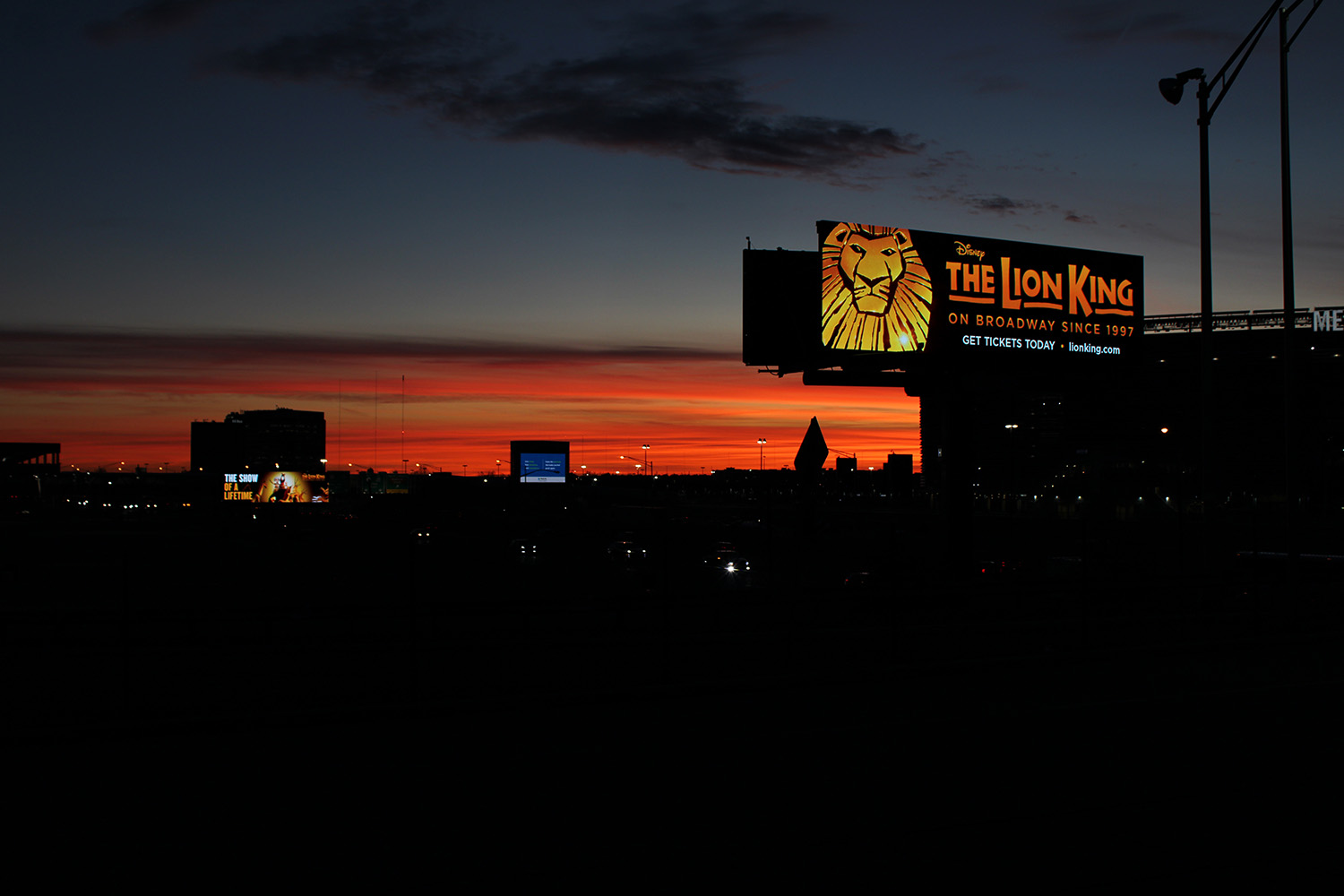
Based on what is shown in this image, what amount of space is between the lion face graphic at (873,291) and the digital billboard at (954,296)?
0.02m

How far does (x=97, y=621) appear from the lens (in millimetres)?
17344

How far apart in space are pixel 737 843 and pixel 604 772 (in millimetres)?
2281

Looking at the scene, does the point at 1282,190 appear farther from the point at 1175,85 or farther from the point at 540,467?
the point at 540,467

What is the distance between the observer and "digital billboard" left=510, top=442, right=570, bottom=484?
13112cm

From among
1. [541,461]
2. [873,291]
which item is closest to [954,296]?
[873,291]

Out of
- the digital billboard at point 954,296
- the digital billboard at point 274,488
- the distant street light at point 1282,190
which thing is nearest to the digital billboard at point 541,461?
the digital billboard at point 274,488

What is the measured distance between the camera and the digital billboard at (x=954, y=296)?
2731 centimetres

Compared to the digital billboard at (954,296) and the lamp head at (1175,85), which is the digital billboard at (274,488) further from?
the lamp head at (1175,85)

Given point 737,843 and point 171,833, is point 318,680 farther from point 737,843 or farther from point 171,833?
point 737,843

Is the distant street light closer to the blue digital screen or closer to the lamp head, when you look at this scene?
the lamp head

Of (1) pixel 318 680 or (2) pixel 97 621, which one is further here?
(2) pixel 97 621

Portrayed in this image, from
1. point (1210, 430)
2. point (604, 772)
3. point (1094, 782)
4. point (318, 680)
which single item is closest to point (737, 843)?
point (604, 772)

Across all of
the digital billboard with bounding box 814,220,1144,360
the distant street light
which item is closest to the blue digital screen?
the digital billboard with bounding box 814,220,1144,360

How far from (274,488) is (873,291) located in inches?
5332
